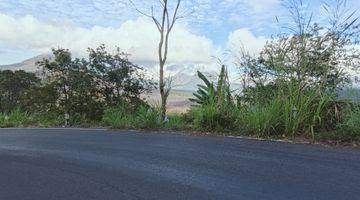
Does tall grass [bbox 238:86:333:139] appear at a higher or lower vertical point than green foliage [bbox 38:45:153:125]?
lower

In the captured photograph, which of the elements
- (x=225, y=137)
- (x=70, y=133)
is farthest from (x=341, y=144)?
(x=70, y=133)

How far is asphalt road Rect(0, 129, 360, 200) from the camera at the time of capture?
685cm

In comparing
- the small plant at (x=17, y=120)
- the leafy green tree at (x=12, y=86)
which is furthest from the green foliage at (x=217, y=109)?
the leafy green tree at (x=12, y=86)

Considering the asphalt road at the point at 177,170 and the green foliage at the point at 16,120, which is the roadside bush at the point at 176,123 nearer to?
the asphalt road at the point at 177,170

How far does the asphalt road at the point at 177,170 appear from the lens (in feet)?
22.5

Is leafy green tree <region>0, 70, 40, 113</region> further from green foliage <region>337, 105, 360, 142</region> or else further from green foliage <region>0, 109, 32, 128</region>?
green foliage <region>337, 105, 360, 142</region>

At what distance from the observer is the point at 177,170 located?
27.3 feet

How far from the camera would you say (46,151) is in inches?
427

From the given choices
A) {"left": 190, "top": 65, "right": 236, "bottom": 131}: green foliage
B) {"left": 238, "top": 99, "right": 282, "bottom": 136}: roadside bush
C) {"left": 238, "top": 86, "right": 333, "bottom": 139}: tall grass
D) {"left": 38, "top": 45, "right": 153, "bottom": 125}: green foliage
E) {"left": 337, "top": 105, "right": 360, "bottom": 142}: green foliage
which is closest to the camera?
{"left": 337, "top": 105, "right": 360, "bottom": 142}: green foliage

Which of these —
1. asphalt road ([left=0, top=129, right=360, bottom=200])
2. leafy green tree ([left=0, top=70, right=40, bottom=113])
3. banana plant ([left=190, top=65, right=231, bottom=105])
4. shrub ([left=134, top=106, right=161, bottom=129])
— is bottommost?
asphalt road ([left=0, top=129, right=360, bottom=200])

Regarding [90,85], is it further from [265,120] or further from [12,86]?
[265,120]

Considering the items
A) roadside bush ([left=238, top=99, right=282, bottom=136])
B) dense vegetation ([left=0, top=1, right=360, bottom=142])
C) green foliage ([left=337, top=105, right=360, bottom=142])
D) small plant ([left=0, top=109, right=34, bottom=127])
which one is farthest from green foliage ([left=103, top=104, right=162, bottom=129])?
green foliage ([left=337, top=105, right=360, bottom=142])

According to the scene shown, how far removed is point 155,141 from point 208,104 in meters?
2.58

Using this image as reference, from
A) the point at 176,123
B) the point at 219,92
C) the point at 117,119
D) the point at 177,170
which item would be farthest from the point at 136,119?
the point at 177,170
